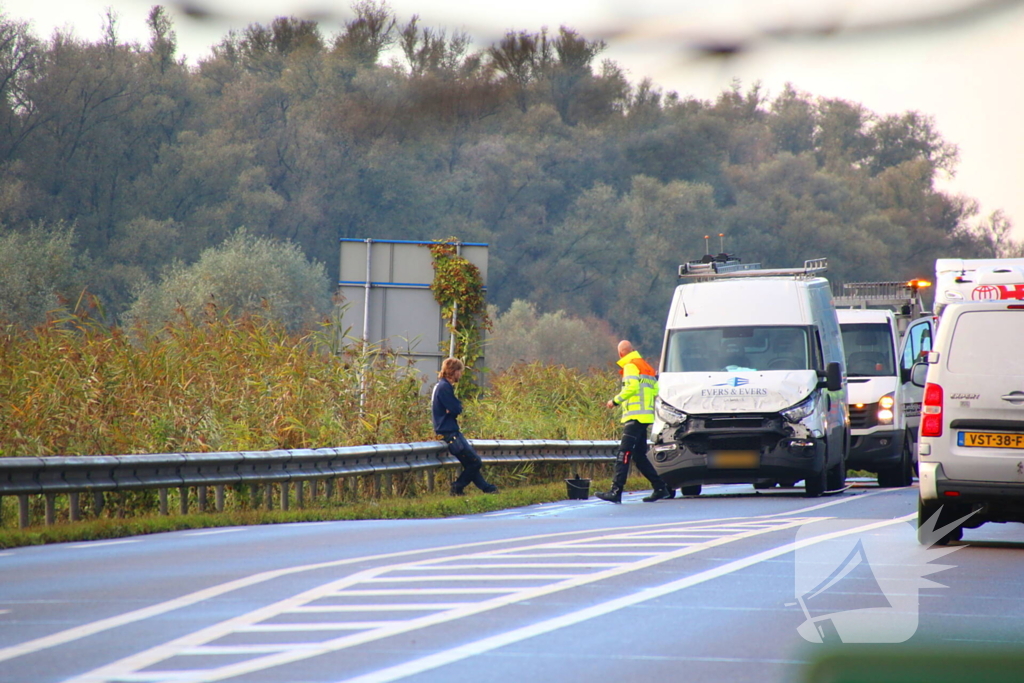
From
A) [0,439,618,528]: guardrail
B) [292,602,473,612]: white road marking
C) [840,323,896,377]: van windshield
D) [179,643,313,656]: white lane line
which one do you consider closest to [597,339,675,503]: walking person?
[0,439,618,528]: guardrail

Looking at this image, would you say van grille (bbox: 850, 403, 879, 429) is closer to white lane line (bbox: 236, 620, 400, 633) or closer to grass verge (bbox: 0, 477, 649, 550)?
grass verge (bbox: 0, 477, 649, 550)

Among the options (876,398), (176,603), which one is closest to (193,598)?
(176,603)

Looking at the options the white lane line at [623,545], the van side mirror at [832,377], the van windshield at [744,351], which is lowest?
the white lane line at [623,545]

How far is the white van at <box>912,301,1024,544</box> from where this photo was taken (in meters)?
11.6

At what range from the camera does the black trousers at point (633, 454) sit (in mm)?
19016

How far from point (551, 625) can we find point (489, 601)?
2.95 feet

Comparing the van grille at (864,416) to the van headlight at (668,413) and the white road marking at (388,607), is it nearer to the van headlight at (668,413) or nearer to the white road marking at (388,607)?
the van headlight at (668,413)

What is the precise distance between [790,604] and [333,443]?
10822mm

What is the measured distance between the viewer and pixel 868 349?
23984mm

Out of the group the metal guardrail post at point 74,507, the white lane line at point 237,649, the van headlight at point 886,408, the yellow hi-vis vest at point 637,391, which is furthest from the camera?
the van headlight at point 886,408

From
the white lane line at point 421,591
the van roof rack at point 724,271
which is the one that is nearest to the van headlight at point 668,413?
the van roof rack at point 724,271

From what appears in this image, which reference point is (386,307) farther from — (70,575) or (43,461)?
(70,575)

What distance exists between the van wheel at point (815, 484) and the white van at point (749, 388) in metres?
0.01

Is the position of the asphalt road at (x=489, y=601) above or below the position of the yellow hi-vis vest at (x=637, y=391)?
below
